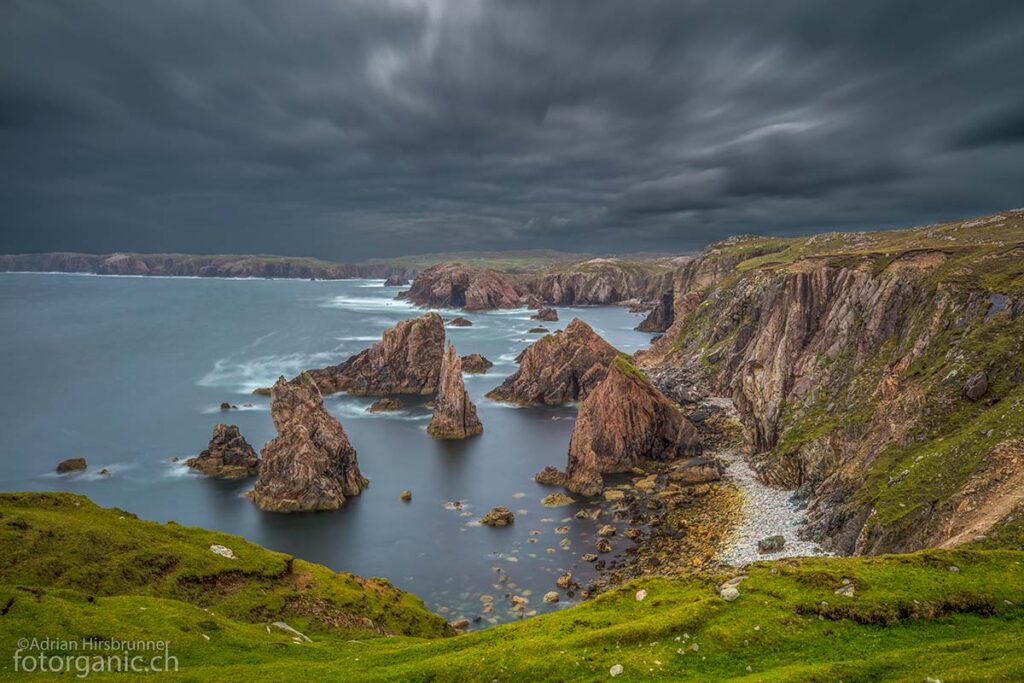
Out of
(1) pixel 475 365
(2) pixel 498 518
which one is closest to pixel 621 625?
(2) pixel 498 518

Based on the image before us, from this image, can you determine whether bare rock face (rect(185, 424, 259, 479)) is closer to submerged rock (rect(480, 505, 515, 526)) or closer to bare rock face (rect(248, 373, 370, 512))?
bare rock face (rect(248, 373, 370, 512))

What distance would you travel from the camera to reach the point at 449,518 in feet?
240

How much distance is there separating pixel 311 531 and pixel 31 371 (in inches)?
5659

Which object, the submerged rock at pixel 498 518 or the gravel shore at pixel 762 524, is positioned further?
the submerged rock at pixel 498 518

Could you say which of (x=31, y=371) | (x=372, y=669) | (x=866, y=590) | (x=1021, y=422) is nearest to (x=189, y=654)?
(x=372, y=669)

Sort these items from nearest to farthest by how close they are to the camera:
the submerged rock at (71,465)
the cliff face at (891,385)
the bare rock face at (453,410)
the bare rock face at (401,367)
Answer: the cliff face at (891,385) → the submerged rock at (71,465) → the bare rock face at (453,410) → the bare rock face at (401,367)

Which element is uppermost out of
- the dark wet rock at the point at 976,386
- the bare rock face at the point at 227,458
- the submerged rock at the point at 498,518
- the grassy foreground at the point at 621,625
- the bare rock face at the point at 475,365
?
the dark wet rock at the point at 976,386

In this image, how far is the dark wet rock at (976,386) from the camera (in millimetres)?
47938

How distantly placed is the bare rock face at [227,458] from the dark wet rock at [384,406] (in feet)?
118

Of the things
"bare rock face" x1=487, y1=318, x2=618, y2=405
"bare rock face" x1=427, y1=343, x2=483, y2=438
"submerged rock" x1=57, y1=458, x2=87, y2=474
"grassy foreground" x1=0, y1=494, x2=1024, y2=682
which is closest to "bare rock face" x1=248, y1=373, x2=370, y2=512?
"bare rock face" x1=427, y1=343, x2=483, y2=438

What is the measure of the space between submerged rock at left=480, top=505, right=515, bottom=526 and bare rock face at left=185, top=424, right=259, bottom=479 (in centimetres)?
4197

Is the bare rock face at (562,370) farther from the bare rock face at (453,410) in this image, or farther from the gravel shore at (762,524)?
the gravel shore at (762,524)

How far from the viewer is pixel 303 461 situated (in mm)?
76688

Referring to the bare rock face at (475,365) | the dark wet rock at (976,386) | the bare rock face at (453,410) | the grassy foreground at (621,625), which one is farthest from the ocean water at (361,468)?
the dark wet rock at (976,386)
